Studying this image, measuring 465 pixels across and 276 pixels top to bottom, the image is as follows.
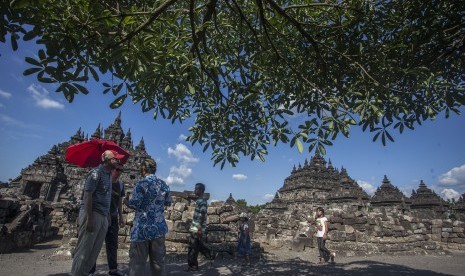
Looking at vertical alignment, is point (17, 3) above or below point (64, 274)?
above

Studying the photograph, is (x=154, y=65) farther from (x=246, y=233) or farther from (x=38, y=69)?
(x=246, y=233)

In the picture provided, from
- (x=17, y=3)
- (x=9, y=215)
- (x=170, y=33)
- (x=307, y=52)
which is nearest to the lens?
(x=17, y=3)

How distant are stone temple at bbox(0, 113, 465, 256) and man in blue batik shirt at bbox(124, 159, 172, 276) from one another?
13.8ft

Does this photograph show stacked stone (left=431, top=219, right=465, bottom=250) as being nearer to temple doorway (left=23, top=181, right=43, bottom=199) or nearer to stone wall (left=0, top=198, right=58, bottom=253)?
stone wall (left=0, top=198, right=58, bottom=253)

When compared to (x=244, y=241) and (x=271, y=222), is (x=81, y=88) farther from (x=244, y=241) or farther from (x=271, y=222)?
(x=271, y=222)

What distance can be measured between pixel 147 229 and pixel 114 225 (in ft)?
5.40

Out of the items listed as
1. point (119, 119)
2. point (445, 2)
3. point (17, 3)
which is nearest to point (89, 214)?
point (17, 3)

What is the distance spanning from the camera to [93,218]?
3621 mm

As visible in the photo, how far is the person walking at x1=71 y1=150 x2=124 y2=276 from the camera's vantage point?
11.3ft

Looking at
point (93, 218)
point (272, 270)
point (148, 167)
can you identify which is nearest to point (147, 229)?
point (93, 218)

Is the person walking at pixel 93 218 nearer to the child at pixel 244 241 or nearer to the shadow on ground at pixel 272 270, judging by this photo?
the shadow on ground at pixel 272 270

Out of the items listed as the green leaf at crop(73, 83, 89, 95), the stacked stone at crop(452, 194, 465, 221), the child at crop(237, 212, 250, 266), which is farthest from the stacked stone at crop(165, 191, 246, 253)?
the stacked stone at crop(452, 194, 465, 221)

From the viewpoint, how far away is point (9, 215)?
26.2ft

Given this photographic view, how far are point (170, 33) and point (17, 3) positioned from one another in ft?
5.10
